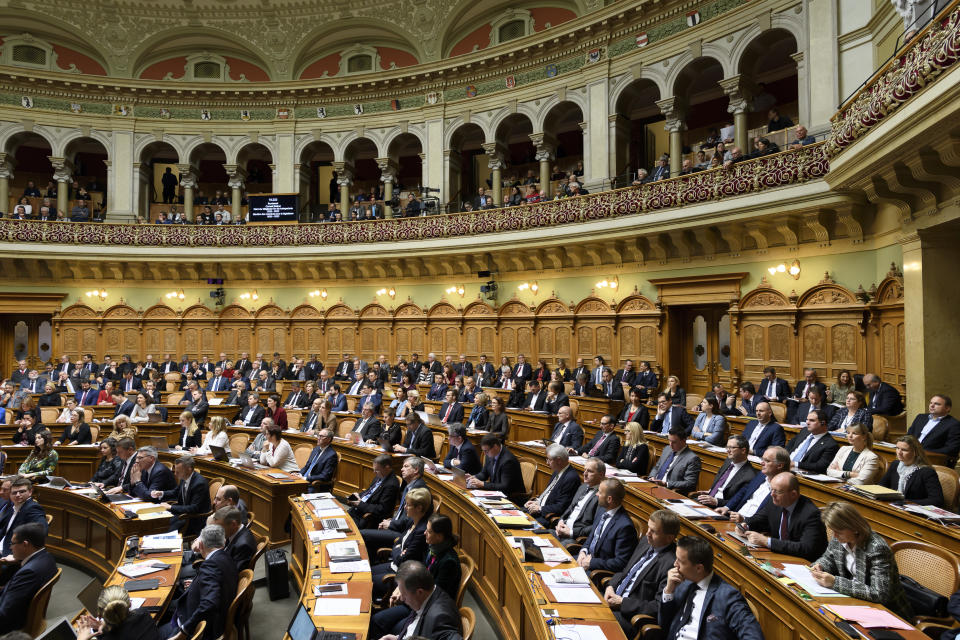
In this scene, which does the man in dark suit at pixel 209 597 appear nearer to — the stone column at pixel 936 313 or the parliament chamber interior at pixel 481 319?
the parliament chamber interior at pixel 481 319

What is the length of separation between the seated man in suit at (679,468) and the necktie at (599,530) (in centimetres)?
188

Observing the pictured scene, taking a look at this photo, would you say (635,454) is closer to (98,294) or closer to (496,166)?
(496,166)

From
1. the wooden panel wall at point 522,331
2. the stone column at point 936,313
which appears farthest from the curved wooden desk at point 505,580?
the wooden panel wall at point 522,331

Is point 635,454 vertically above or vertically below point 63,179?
below

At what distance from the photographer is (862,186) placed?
931 cm

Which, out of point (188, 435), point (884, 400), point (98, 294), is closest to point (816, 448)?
point (884, 400)

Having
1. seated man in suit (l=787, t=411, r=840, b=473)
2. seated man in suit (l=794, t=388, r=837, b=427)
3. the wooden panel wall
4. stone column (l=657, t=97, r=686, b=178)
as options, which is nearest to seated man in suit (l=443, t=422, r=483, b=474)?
seated man in suit (l=787, t=411, r=840, b=473)

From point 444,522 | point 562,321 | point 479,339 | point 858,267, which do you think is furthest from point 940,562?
point 479,339

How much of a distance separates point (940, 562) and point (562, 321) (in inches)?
498

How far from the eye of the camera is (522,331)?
17469 millimetres

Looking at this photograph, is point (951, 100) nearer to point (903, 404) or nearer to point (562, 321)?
→ point (903, 404)

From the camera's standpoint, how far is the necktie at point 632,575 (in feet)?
14.6

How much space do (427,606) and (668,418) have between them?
21.6 feet

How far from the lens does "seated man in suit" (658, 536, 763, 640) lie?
3.53 metres
